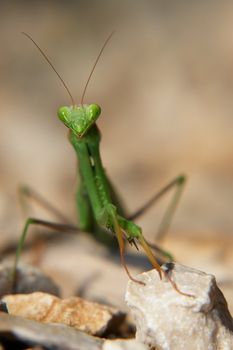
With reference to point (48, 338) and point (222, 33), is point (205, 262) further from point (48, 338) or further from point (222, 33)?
point (222, 33)

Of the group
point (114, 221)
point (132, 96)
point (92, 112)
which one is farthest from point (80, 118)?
point (132, 96)

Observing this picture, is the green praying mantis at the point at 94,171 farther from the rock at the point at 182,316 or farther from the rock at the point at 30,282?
the rock at the point at 182,316

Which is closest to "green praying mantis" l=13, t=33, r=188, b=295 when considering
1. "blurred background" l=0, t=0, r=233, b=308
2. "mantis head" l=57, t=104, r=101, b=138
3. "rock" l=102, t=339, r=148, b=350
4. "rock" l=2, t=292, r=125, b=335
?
"mantis head" l=57, t=104, r=101, b=138

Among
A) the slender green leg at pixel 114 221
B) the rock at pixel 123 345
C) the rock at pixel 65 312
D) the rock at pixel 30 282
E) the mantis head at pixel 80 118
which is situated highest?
the mantis head at pixel 80 118

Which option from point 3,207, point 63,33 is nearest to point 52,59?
point 63,33

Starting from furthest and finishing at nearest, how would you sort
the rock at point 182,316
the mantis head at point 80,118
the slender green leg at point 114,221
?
1. the mantis head at point 80,118
2. the slender green leg at point 114,221
3. the rock at point 182,316

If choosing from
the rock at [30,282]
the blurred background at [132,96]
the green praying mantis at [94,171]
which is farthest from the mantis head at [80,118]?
the blurred background at [132,96]

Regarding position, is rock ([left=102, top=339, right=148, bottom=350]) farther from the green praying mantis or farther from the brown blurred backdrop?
the brown blurred backdrop

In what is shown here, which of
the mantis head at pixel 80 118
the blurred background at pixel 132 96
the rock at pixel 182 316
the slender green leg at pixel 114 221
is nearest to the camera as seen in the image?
the rock at pixel 182 316
